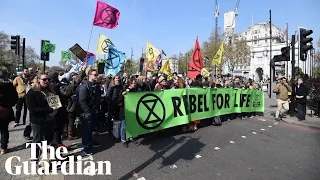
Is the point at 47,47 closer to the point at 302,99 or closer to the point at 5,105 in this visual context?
the point at 5,105

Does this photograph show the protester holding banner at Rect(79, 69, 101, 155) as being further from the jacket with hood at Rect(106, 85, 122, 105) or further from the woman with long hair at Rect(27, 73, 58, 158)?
the woman with long hair at Rect(27, 73, 58, 158)

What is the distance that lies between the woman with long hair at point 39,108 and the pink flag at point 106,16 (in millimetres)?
4054

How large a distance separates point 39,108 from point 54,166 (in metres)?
1.13

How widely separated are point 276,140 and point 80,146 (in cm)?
532

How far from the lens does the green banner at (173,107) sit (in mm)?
5008

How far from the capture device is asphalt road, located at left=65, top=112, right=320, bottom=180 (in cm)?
378

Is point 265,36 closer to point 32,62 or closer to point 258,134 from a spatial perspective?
point 32,62

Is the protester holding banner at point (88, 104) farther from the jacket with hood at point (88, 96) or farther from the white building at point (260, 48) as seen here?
the white building at point (260, 48)

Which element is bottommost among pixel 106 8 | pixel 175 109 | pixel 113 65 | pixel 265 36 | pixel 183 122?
pixel 183 122

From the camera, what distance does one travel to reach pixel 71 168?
3986 mm

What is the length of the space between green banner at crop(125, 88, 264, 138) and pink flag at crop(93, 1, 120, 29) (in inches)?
147

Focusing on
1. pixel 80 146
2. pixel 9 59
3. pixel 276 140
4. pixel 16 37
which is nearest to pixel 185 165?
pixel 80 146

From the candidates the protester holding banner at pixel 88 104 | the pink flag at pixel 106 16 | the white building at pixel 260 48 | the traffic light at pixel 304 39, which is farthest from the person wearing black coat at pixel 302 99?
the white building at pixel 260 48

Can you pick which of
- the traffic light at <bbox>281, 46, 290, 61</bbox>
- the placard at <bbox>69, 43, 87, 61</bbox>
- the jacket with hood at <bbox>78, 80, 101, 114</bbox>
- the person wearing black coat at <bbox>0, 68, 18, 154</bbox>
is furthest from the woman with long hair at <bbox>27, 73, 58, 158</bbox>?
the traffic light at <bbox>281, 46, 290, 61</bbox>
